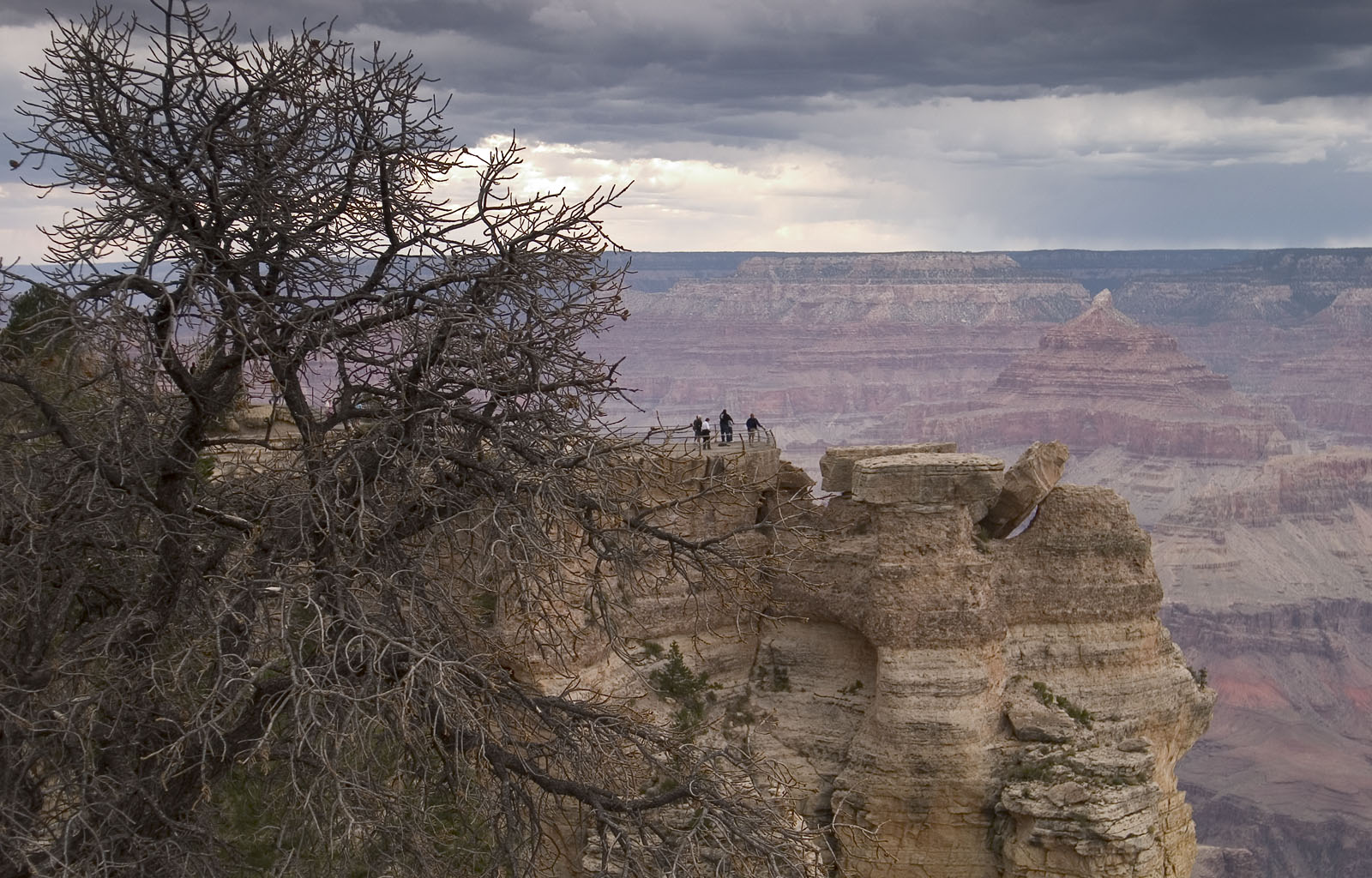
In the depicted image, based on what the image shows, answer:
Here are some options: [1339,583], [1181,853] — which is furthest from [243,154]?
[1339,583]

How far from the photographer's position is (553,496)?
31.4ft

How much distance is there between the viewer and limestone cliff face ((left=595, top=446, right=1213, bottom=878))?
25.2m

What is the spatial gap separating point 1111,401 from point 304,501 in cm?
18996

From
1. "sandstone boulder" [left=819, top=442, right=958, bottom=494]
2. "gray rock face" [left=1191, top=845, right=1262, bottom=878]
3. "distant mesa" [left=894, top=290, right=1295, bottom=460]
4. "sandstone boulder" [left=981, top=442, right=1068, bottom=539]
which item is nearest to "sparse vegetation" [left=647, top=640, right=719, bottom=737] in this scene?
"sandstone boulder" [left=819, top=442, right=958, bottom=494]

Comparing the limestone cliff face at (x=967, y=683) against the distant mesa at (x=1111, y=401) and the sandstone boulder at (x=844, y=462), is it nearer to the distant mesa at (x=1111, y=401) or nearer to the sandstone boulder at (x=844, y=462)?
the sandstone boulder at (x=844, y=462)

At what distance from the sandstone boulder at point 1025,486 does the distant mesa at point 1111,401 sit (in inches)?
6281

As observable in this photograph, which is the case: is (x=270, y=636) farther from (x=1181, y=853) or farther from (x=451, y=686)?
(x=1181, y=853)

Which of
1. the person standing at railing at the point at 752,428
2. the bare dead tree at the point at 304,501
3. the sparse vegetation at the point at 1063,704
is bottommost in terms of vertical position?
the sparse vegetation at the point at 1063,704

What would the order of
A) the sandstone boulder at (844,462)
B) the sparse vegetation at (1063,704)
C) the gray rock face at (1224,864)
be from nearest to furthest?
the sparse vegetation at (1063,704) → the sandstone boulder at (844,462) → the gray rock face at (1224,864)

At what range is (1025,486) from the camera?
2748cm

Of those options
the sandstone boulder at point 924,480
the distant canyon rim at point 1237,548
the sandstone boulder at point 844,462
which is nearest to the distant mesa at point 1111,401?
the distant canyon rim at point 1237,548

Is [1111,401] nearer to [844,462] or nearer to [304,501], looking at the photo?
[844,462]

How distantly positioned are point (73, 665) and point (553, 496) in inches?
133

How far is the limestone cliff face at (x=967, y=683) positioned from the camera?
2522cm
